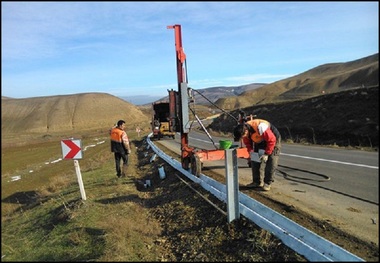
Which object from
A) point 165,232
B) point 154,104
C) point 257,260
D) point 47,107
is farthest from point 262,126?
point 47,107

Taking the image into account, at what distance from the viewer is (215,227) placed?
5961 millimetres

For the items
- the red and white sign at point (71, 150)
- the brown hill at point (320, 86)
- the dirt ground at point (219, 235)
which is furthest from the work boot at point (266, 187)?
the red and white sign at point (71, 150)

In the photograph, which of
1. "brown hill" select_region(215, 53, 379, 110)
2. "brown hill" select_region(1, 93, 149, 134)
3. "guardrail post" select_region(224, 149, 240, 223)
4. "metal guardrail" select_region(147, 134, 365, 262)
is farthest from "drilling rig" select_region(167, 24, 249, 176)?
"brown hill" select_region(1, 93, 149, 134)

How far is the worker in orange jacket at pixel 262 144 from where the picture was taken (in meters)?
7.51

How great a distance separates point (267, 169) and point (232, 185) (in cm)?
253

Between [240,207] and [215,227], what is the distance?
530 millimetres

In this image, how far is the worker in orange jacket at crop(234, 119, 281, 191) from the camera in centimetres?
751

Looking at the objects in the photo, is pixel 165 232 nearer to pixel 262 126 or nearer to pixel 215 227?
pixel 215 227

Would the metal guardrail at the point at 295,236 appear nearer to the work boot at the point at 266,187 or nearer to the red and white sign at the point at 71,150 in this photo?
the work boot at the point at 266,187

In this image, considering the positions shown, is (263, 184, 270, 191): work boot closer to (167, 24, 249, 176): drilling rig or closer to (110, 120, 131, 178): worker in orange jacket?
(167, 24, 249, 176): drilling rig

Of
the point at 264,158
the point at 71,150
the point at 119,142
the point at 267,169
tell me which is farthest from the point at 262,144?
the point at 119,142

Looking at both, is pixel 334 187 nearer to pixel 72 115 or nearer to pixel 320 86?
pixel 320 86

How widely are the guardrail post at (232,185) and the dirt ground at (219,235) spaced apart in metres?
0.15

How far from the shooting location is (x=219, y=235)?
5.63 meters
